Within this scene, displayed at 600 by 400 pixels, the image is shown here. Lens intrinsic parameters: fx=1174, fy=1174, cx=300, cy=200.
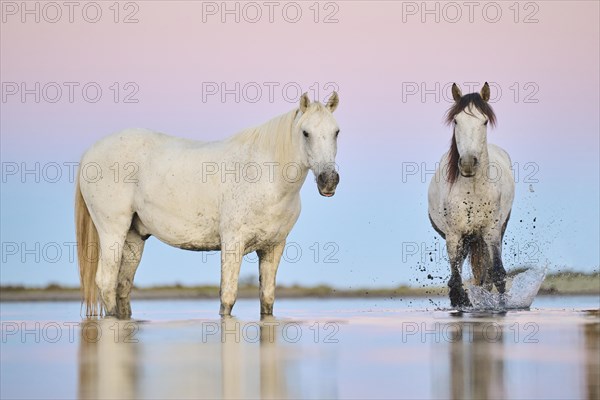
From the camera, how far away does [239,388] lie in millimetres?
5742

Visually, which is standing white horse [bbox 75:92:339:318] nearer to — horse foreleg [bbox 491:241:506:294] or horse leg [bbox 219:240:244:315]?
horse leg [bbox 219:240:244:315]

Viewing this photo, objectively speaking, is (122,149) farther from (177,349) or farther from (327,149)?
(177,349)

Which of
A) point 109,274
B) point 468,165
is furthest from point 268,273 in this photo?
point 468,165

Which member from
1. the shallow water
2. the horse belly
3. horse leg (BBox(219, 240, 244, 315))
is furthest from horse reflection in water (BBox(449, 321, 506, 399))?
the horse belly

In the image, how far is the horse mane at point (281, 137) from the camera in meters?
11.3

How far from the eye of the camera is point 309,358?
23.7 ft

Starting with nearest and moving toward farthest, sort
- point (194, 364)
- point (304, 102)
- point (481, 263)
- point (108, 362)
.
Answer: point (194, 364) → point (108, 362) → point (304, 102) → point (481, 263)

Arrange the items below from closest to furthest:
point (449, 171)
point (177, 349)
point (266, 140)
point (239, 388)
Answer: point (239, 388) < point (177, 349) < point (266, 140) < point (449, 171)

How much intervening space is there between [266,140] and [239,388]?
6189 millimetres

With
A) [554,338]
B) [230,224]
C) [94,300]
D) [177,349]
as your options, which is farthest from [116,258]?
[554,338]

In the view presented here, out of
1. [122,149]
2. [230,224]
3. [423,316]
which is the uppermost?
[122,149]

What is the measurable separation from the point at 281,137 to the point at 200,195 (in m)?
1.12

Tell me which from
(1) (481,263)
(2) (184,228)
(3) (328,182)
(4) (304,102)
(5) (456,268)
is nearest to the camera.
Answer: (3) (328,182)

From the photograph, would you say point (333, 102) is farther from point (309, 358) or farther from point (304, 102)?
point (309, 358)
